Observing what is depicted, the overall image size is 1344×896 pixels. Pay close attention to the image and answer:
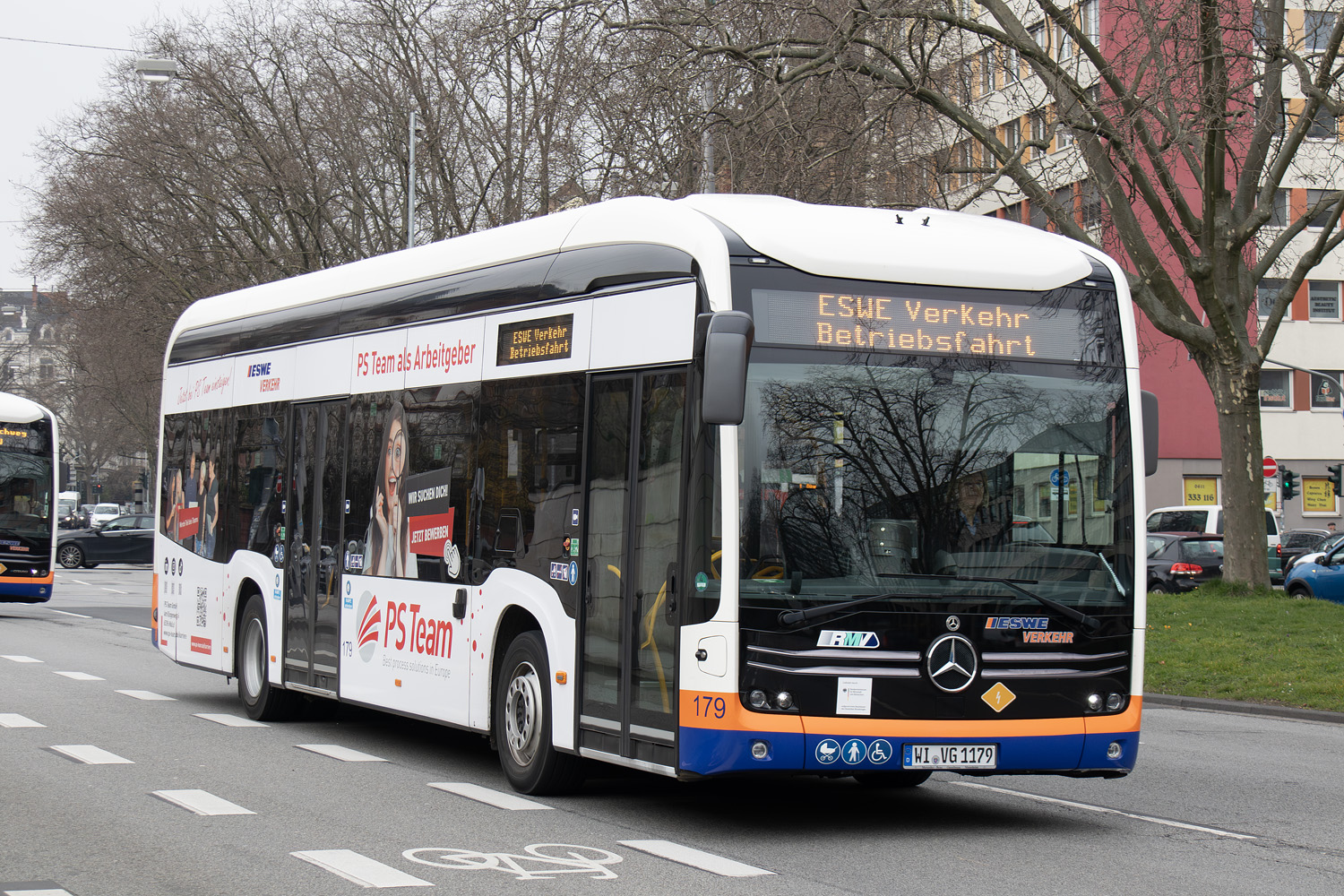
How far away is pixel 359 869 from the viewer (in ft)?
23.5

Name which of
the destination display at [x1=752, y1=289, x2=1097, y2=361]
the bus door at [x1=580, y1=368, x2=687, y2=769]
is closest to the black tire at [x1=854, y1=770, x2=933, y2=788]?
the bus door at [x1=580, y1=368, x2=687, y2=769]

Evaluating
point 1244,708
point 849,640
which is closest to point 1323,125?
point 1244,708

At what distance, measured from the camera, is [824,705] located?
26.2ft

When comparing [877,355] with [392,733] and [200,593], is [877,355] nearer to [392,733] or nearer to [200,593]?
[392,733]

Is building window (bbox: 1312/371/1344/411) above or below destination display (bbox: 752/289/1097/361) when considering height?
above

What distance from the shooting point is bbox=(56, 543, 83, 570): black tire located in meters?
48.2

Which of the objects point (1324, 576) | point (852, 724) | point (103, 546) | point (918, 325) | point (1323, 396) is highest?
point (1323, 396)

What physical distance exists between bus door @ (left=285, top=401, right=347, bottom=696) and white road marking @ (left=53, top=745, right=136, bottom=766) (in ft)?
5.48

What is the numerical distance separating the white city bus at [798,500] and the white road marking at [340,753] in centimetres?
121

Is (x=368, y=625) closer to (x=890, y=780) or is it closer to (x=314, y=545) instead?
(x=314, y=545)

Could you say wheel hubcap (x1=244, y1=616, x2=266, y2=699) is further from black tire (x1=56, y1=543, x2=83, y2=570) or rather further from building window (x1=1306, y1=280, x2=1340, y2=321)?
building window (x1=1306, y1=280, x2=1340, y2=321)

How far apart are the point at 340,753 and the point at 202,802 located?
250 cm

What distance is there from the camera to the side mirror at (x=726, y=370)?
297 inches

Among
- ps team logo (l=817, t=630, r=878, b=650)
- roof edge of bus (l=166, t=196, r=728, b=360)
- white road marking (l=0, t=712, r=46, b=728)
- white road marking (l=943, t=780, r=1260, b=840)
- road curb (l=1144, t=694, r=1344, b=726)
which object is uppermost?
roof edge of bus (l=166, t=196, r=728, b=360)
